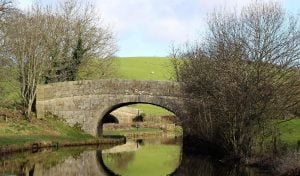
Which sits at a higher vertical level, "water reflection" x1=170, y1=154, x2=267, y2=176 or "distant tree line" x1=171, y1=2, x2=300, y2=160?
"distant tree line" x1=171, y1=2, x2=300, y2=160

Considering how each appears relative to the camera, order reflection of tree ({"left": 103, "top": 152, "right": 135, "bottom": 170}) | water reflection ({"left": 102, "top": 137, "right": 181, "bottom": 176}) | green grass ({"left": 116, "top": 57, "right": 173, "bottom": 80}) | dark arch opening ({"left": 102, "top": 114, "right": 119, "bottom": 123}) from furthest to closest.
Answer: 1. green grass ({"left": 116, "top": 57, "right": 173, "bottom": 80})
2. dark arch opening ({"left": 102, "top": 114, "right": 119, "bottom": 123})
3. reflection of tree ({"left": 103, "top": 152, "right": 135, "bottom": 170})
4. water reflection ({"left": 102, "top": 137, "right": 181, "bottom": 176})

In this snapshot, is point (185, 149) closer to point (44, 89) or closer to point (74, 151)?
point (74, 151)

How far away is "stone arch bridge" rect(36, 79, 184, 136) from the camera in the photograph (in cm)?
3675

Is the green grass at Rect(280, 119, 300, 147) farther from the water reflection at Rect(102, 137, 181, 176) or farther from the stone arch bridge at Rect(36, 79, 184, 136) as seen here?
the stone arch bridge at Rect(36, 79, 184, 136)

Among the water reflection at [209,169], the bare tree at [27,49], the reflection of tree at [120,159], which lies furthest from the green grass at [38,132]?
the water reflection at [209,169]

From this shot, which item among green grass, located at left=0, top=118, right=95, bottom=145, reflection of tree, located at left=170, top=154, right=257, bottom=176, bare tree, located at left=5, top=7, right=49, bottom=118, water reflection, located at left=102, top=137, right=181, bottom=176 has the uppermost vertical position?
bare tree, located at left=5, top=7, right=49, bottom=118

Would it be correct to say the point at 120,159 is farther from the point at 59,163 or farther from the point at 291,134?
the point at 291,134

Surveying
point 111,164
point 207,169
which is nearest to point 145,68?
point 111,164

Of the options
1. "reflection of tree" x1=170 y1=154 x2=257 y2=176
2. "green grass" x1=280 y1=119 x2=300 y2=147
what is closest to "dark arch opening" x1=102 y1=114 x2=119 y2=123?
"green grass" x1=280 y1=119 x2=300 y2=147

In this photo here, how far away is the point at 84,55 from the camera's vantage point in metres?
45.6

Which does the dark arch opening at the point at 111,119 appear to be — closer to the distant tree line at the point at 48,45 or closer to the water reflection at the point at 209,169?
Result: the distant tree line at the point at 48,45

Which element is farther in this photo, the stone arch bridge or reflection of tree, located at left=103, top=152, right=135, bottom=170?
the stone arch bridge

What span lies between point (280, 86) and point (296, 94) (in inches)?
41.2

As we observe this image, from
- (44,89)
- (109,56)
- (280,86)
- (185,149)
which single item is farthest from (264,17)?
(109,56)
